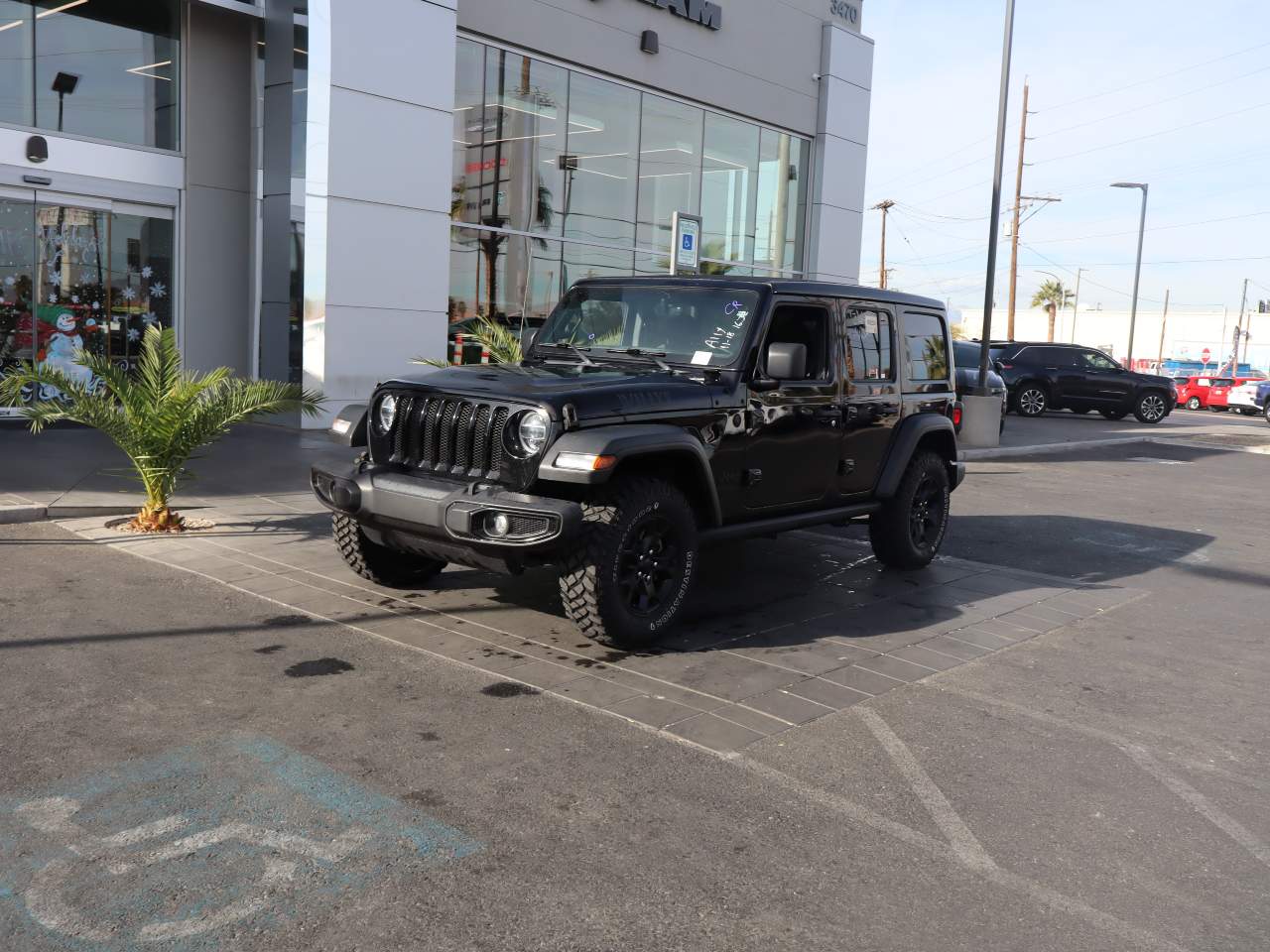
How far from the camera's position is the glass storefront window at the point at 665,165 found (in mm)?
19359

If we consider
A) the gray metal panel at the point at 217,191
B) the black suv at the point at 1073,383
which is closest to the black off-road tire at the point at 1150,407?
the black suv at the point at 1073,383

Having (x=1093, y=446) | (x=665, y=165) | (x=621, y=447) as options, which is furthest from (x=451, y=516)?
(x=1093, y=446)

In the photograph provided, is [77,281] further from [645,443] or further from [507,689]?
[507,689]

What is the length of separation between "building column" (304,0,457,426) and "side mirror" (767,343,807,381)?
8.86 metres

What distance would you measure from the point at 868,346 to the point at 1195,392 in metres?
34.6

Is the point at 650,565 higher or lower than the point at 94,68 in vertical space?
lower

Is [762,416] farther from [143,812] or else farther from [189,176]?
[189,176]

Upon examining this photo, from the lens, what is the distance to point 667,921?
3.23 m

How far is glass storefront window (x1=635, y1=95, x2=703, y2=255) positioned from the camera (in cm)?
1936

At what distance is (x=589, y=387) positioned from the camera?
5812mm

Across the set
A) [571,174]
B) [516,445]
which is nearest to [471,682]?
[516,445]

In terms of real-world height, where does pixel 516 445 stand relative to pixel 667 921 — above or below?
above

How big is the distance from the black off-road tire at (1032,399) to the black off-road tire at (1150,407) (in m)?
2.23

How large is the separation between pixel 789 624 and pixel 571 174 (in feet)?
42.8
